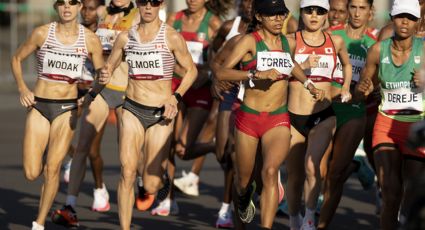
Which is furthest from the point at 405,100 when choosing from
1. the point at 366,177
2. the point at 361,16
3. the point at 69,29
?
the point at 366,177

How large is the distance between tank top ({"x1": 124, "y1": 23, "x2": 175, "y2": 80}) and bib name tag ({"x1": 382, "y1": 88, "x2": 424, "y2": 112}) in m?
2.18

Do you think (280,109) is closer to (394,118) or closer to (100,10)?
(394,118)

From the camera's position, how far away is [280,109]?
12039mm

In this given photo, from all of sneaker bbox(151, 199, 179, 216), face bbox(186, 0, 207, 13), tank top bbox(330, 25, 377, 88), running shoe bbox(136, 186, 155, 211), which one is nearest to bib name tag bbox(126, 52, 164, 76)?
tank top bbox(330, 25, 377, 88)

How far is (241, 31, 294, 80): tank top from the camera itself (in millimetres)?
11891

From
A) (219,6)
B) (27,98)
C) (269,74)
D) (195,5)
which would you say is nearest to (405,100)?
(269,74)

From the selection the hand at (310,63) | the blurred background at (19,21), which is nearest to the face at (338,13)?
the hand at (310,63)

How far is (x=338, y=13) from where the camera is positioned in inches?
558

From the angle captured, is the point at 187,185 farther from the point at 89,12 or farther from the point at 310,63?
the point at 310,63

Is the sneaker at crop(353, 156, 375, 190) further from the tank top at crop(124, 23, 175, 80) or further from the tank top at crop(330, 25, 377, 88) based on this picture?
the tank top at crop(124, 23, 175, 80)

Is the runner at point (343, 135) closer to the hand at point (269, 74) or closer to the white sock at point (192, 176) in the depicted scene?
the hand at point (269, 74)

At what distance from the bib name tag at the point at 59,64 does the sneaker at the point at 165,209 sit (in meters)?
2.58

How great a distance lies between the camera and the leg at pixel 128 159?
12258 mm

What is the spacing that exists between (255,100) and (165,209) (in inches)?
133
